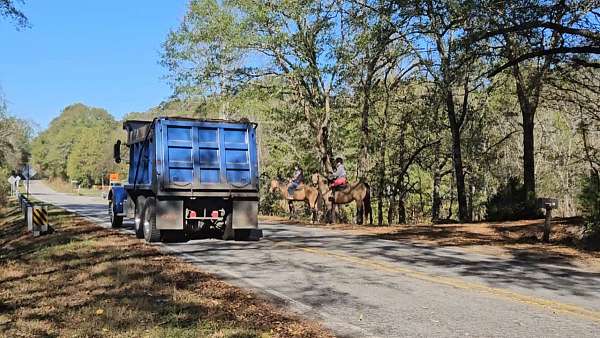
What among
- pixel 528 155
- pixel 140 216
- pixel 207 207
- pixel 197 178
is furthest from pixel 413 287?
pixel 528 155

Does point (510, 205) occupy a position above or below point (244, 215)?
below

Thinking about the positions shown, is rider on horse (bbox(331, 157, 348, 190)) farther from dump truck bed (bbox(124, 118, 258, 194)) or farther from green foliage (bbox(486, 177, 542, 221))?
dump truck bed (bbox(124, 118, 258, 194))

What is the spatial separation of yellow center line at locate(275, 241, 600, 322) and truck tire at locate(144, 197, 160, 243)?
4071 millimetres

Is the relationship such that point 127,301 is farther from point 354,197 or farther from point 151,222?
point 354,197

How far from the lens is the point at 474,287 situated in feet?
27.8

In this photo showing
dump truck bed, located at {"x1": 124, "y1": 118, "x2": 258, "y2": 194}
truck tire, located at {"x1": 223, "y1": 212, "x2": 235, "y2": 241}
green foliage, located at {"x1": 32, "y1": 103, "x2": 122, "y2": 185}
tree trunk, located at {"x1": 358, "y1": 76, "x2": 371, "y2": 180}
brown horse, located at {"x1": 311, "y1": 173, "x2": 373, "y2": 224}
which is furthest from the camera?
green foliage, located at {"x1": 32, "y1": 103, "x2": 122, "y2": 185}

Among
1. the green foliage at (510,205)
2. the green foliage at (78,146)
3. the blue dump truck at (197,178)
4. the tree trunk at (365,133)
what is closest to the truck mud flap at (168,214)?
the blue dump truck at (197,178)

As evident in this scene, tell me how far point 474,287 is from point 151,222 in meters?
8.30

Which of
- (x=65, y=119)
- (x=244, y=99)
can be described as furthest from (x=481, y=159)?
(x=65, y=119)

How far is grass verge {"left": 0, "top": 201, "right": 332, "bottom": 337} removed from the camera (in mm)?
6051

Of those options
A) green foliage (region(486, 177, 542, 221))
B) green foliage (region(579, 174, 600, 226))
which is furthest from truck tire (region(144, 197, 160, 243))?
green foliage (region(486, 177, 542, 221))

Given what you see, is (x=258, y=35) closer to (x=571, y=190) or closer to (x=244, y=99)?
(x=244, y=99)

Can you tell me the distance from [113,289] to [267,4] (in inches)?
720

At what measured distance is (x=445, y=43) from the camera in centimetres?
2412
